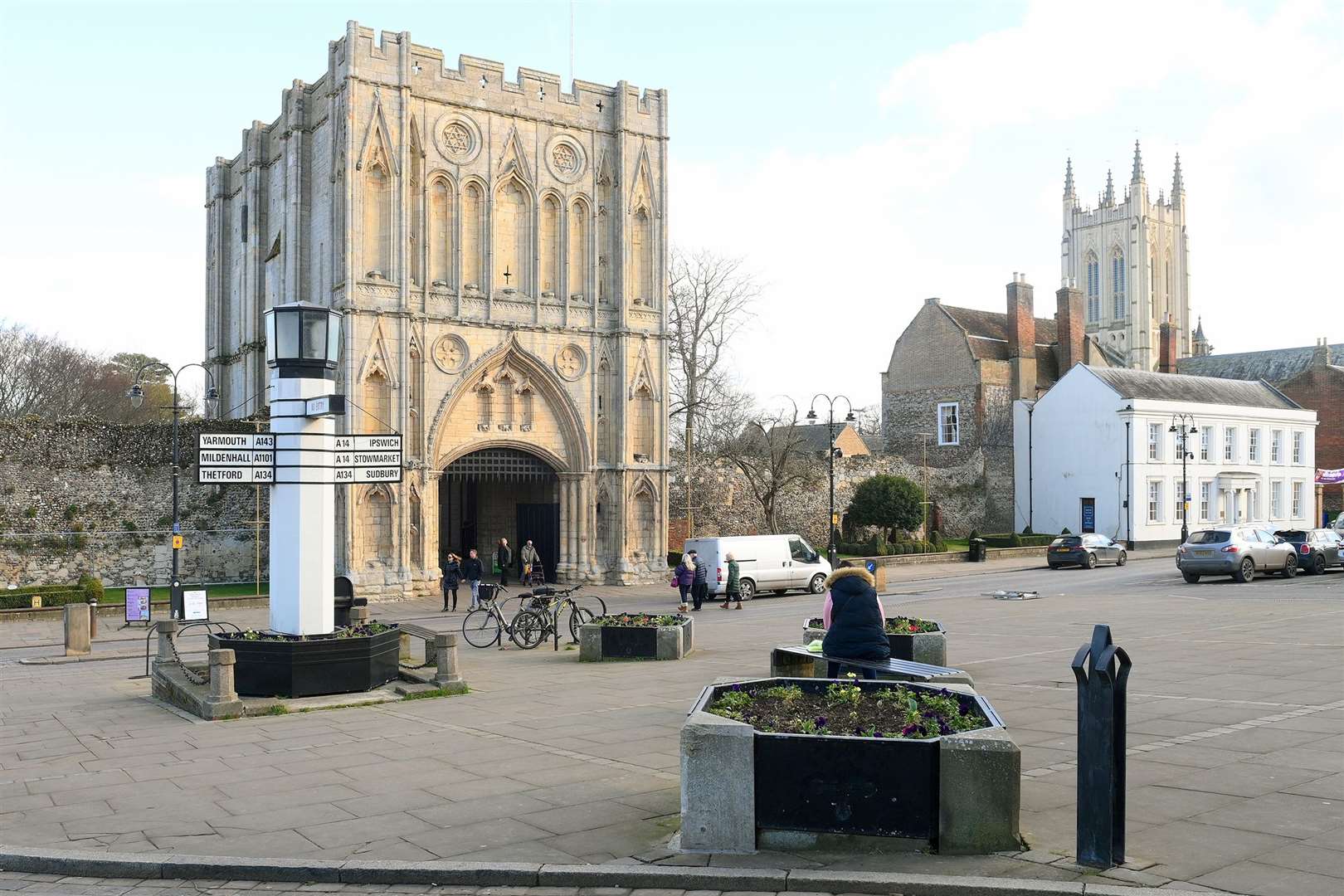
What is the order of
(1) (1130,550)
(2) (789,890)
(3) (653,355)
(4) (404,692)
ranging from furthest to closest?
(1) (1130,550), (3) (653,355), (4) (404,692), (2) (789,890)

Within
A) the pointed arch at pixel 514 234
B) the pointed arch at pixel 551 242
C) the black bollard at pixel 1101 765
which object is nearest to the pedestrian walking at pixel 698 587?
the pointed arch at pixel 551 242

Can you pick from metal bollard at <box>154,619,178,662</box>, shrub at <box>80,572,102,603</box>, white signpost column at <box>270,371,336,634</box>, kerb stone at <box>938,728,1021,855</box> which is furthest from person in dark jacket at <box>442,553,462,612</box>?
kerb stone at <box>938,728,1021,855</box>

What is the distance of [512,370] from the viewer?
1286 inches

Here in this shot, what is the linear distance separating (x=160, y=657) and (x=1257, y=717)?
1252cm

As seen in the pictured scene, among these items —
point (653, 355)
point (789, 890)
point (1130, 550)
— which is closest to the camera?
point (789, 890)

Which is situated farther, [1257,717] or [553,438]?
[553,438]

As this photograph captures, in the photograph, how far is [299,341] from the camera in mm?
13453

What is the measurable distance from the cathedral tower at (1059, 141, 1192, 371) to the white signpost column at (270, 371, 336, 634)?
9889cm

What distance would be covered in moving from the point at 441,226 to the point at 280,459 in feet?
63.7

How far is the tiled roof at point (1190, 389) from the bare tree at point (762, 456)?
1465cm

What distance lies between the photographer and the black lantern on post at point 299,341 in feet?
44.0

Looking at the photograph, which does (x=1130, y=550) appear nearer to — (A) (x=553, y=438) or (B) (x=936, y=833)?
(A) (x=553, y=438)

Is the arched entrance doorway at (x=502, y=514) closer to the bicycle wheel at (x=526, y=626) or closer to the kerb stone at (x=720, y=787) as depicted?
the bicycle wheel at (x=526, y=626)

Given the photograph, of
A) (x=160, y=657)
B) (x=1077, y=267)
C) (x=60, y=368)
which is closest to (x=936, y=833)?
(x=160, y=657)
